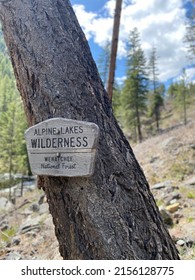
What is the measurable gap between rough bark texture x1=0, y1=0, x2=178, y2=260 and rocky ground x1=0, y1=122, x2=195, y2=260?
1.49 m

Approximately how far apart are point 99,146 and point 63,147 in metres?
0.21

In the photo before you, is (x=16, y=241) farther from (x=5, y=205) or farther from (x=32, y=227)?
(x=5, y=205)

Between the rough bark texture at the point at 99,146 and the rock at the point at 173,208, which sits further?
the rock at the point at 173,208

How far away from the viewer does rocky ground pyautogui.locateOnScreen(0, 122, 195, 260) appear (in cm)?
421

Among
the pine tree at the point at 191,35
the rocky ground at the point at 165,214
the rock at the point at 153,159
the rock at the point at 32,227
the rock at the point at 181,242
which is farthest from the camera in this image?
the pine tree at the point at 191,35

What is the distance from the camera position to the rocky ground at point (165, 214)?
13.8 ft

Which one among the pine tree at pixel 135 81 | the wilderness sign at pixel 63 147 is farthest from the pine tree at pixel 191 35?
the wilderness sign at pixel 63 147

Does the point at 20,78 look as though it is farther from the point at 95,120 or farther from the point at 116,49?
the point at 116,49

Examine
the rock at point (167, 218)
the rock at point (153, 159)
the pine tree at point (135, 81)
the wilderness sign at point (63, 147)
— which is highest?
the pine tree at point (135, 81)

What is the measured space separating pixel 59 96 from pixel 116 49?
19.8 ft

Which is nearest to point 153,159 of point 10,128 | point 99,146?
point 99,146

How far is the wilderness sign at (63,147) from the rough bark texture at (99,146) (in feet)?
0.26

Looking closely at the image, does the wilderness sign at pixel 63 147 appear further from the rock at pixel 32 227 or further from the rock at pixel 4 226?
the rock at pixel 4 226

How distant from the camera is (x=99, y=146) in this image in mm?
1827
